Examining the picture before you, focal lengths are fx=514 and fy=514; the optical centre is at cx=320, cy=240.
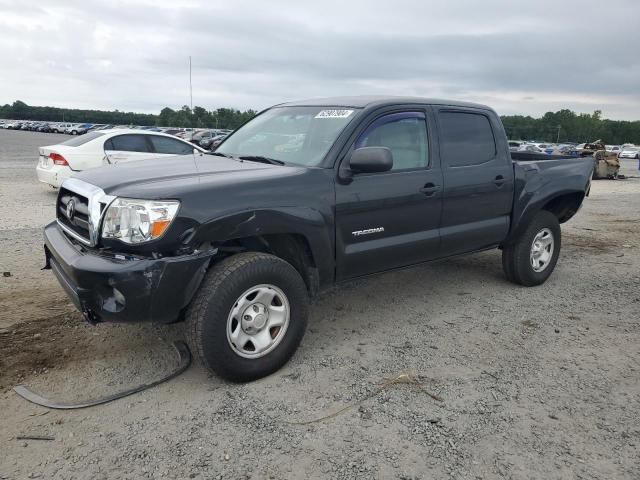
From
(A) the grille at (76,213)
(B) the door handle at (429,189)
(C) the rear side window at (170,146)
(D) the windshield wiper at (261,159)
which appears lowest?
(A) the grille at (76,213)

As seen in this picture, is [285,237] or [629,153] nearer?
[285,237]

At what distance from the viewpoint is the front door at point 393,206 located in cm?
377

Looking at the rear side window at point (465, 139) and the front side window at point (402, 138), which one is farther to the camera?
the rear side window at point (465, 139)

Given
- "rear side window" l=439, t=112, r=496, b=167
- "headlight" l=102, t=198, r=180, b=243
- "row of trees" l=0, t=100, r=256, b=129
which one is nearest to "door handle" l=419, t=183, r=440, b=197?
"rear side window" l=439, t=112, r=496, b=167

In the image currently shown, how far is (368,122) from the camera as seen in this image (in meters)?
3.94

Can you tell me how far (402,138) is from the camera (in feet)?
13.8

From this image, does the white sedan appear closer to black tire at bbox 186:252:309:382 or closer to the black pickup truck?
the black pickup truck

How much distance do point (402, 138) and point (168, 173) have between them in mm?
1894

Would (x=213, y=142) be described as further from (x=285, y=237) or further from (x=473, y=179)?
(x=473, y=179)

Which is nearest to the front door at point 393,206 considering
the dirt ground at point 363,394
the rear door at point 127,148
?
the dirt ground at point 363,394

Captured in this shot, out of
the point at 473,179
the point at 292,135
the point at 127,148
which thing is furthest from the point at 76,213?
the point at 127,148

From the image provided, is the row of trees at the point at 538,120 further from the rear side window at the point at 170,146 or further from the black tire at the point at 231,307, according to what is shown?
the black tire at the point at 231,307

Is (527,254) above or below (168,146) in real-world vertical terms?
below

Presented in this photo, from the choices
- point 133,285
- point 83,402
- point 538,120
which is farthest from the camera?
point 538,120
